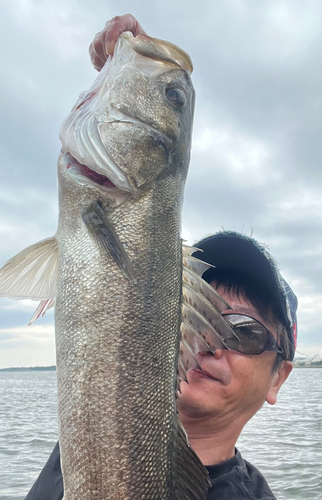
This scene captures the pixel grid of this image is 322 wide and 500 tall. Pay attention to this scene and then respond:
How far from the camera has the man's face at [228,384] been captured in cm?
282

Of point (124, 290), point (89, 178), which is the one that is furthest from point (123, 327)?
point (89, 178)

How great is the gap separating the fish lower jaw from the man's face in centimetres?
141

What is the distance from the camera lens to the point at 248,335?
2949mm

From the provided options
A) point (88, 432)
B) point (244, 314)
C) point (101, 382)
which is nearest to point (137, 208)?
point (101, 382)

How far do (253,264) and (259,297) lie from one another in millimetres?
249

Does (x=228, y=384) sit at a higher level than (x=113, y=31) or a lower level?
lower

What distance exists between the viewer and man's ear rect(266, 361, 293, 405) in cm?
323

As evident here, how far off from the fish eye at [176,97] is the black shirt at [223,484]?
2.18 metres

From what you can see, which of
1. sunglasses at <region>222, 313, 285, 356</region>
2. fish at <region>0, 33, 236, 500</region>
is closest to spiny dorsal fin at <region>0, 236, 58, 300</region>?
fish at <region>0, 33, 236, 500</region>

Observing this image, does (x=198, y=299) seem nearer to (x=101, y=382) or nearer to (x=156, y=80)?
(x=101, y=382)

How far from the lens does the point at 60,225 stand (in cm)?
201

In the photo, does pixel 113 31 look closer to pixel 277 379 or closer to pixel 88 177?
pixel 88 177

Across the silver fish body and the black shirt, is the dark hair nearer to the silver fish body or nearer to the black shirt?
the black shirt

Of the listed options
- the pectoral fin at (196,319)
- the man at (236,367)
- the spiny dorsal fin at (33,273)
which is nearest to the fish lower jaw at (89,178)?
the spiny dorsal fin at (33,273)
